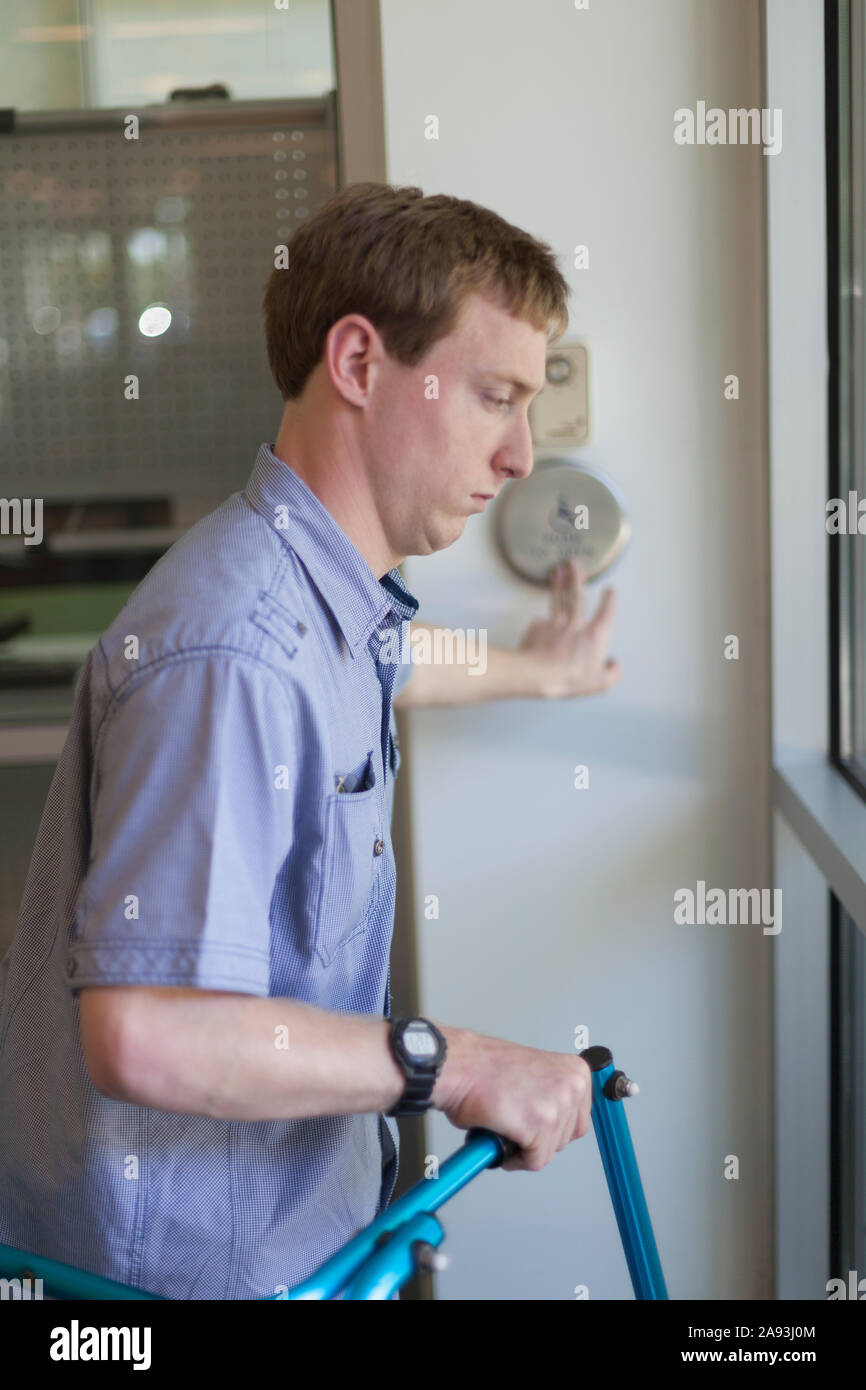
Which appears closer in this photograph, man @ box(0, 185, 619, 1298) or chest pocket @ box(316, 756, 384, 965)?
man @ box(0, 185, 619, 1298)

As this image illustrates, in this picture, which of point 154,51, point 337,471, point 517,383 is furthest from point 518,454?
point 154,51

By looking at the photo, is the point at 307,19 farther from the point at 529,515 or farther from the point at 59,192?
the point at 529,515

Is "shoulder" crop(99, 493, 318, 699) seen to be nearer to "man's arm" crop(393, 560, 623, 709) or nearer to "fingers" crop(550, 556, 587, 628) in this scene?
"man's arm" crop(393, 560, 623, 709)

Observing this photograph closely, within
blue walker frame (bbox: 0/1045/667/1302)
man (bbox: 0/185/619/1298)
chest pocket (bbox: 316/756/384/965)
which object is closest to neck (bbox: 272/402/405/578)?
man (bbox: 0/185/619/1298)

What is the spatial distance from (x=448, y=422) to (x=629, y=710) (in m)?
0.83

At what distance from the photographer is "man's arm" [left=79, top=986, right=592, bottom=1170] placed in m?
1.02

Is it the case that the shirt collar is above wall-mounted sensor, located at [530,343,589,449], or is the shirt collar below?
below

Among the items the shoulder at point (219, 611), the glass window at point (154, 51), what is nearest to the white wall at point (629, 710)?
the glass window at point (154, 51)

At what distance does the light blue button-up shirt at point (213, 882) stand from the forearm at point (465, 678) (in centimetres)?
44

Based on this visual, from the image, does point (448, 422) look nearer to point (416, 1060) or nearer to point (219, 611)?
point (219, 611)

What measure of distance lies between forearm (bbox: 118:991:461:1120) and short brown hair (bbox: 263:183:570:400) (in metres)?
0.66

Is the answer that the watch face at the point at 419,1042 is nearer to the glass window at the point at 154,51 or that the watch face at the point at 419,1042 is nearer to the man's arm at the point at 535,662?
the man's arm at the point at 535,662
